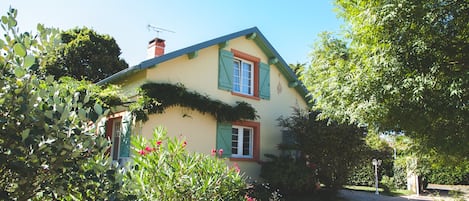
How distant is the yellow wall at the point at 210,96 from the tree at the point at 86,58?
9473 millimetres

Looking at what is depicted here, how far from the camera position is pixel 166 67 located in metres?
10.1

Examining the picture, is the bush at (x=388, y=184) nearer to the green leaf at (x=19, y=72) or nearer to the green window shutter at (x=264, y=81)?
the green window shutter at (x=264, y=81)

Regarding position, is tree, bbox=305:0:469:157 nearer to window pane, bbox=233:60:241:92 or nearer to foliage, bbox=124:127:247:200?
foliage, bbox=124:127:247:200

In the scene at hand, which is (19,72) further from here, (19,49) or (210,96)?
(210,96)

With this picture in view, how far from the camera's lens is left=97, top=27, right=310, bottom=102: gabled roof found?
374 inches

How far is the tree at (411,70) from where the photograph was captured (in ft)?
20.0

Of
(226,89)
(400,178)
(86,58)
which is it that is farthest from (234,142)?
(86,58)

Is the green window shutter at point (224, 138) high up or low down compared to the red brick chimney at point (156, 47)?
down

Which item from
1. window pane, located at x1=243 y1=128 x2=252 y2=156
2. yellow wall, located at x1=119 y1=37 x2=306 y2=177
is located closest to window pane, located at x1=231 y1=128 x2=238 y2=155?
window pane, located at x1=243 y1=128 x2=252 y2=156

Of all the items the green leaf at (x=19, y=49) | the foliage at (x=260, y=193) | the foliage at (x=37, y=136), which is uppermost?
the green leaf at (x=19, y=49)

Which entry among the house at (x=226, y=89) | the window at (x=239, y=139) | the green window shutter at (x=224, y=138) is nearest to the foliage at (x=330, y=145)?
the window at (x=239, y=139)

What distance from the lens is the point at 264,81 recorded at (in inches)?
507

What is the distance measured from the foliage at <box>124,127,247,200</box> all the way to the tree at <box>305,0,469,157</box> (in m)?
4.03

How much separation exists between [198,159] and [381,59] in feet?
14.0
